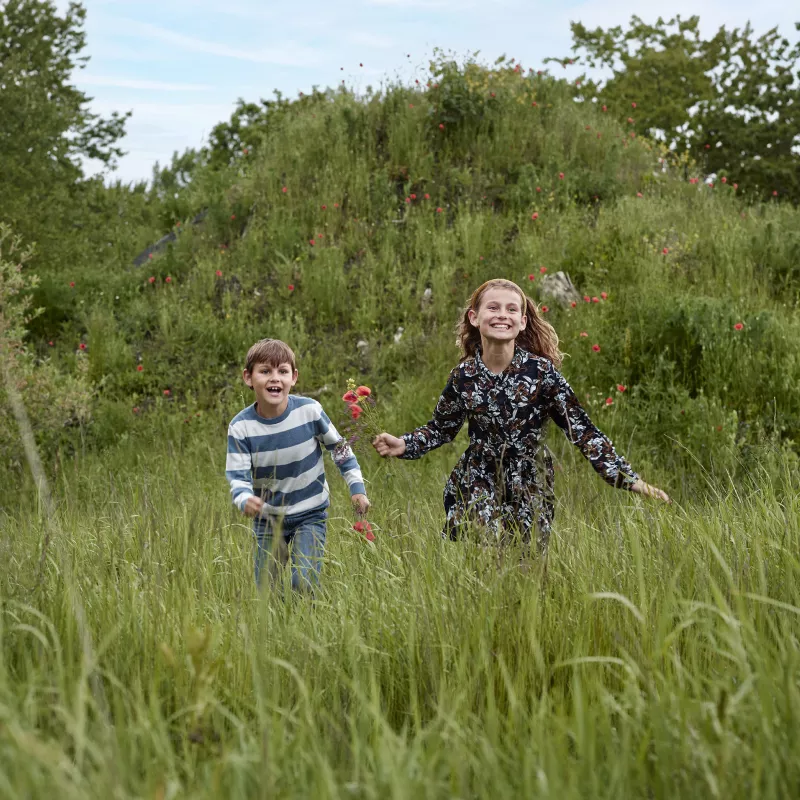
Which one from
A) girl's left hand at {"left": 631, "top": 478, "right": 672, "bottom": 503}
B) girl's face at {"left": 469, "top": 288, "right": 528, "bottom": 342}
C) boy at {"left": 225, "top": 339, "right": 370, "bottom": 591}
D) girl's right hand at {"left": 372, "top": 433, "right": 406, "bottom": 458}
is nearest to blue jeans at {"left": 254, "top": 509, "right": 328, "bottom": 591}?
boy at {"left": 225, "top": 339, "right": 370, "bottom": 591}

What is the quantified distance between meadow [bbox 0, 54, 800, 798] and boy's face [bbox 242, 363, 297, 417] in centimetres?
55

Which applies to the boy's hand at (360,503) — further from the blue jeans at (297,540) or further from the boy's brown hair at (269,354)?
the boy's brown hair at (269,354)

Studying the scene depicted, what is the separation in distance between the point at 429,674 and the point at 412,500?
2172 millimetres

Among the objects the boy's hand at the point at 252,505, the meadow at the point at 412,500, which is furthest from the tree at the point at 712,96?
the boy's hand at the point at 252,505

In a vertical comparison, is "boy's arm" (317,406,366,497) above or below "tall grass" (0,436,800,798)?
above

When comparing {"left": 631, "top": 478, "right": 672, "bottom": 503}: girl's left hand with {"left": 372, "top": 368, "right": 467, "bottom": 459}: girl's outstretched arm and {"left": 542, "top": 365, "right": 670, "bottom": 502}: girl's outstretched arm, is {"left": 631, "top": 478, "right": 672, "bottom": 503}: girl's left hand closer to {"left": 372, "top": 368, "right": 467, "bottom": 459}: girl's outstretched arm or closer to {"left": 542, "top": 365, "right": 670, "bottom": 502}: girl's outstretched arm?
{"left": 542, "top": 365, "right": 670, "bottom": 502}: girl's outstretched arm

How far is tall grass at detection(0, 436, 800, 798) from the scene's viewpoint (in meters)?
1.48

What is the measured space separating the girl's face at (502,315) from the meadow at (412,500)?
715mm

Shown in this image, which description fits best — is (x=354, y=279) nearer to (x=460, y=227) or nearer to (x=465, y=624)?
(x=460, y=227)

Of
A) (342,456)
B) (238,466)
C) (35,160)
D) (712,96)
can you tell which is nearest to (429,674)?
(342,456)

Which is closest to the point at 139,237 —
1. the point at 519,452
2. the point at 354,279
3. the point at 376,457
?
the point at 354,279

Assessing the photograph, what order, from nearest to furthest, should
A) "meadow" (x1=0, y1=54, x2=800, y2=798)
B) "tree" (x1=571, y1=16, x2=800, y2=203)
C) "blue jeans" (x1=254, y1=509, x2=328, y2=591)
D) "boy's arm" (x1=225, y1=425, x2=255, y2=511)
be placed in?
1. "meadow" (x1=0, y1=54, x2=800, y2=798)
2. "boy's arm" (x1=225, y1=425, x2=255, y2=511)
3. "blue jeans" (x1=254, y1=509, x2=328, y2=591)
4. "tree" (x1=571, y1=16, x2=800, y2=203)

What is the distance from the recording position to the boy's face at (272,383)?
373 centimetres

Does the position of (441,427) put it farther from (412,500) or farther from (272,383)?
(272,383)
